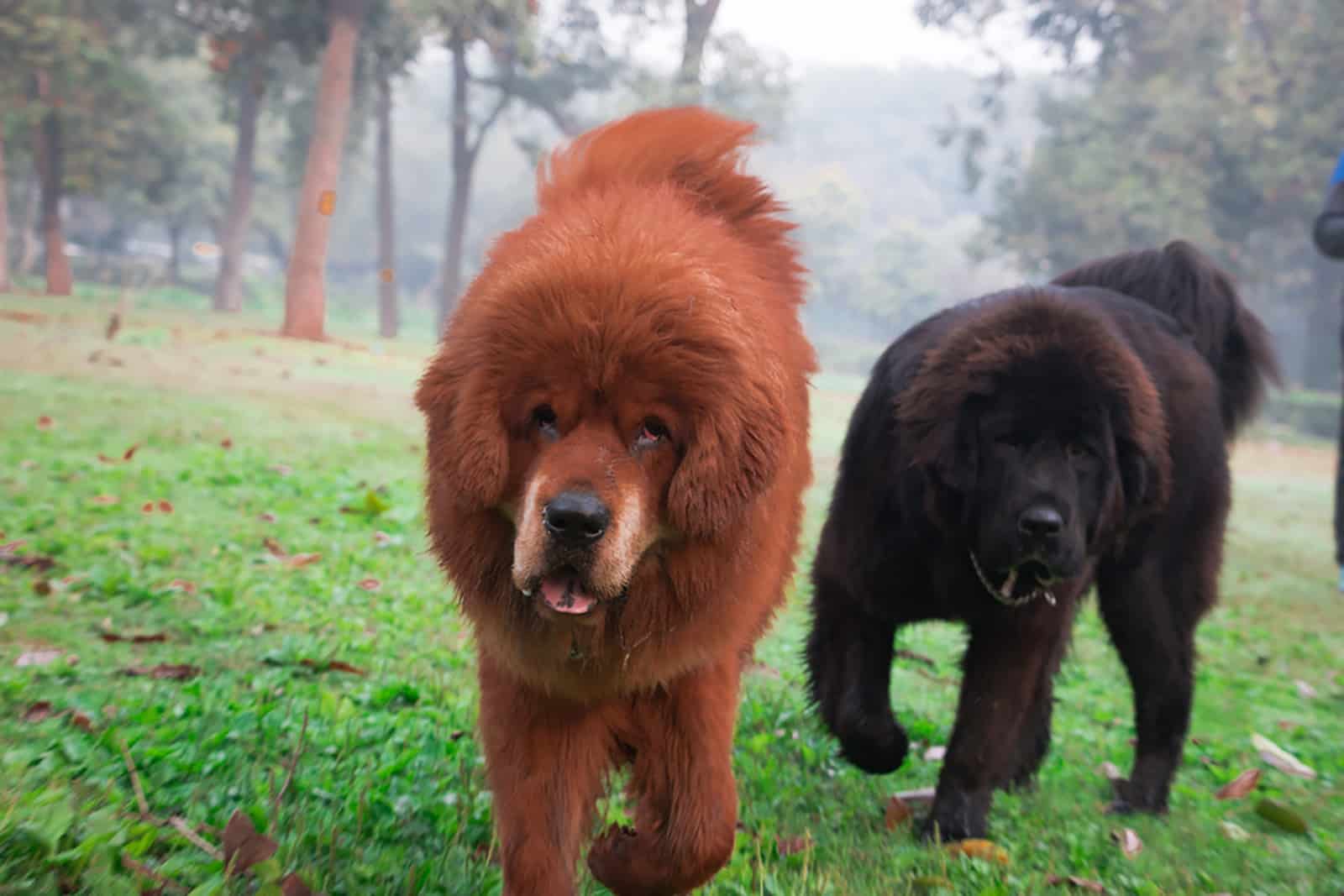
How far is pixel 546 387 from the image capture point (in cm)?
244

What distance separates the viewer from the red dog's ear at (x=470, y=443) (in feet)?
7.97

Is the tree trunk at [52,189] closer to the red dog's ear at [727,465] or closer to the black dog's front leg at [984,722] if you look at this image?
the black dog's front leg at [984,722]

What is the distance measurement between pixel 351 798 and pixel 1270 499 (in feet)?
52.9

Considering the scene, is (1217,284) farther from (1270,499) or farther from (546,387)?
(1270,499)

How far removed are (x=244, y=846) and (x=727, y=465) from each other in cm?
146

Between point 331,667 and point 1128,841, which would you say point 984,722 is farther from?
point 331,667

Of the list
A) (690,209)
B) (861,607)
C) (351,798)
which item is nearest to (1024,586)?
(861,607)

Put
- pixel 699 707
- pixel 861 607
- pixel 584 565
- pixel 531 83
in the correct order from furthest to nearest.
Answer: pixel 531 83 → pixel 861 607 → pixel 699 707 → pixel 584 565

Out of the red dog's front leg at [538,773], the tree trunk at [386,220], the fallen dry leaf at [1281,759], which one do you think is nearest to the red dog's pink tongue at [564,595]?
the red dog's front leg at [538,773]

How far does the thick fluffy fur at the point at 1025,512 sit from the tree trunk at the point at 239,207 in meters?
27.3

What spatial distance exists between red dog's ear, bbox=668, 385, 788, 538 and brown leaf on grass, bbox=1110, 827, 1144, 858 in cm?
210

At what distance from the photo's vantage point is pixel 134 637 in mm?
4434

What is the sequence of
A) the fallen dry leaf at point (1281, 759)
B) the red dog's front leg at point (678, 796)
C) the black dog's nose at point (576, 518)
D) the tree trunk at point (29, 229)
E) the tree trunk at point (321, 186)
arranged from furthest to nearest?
the tree trunk at point (29, 229)
the tree trunk at point (321, 186)
the fallen dry leaf at point (1281, 759)
the red dog's front leg at point (678, 796)
the black dog's nose at point (576, 518)

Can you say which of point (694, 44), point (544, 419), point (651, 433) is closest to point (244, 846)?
point (544, 419)
